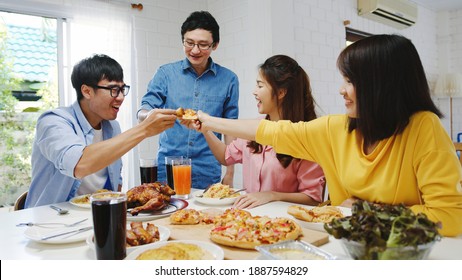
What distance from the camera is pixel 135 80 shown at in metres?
3.55

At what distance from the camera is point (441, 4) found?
553cm

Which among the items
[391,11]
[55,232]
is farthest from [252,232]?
[391,11]

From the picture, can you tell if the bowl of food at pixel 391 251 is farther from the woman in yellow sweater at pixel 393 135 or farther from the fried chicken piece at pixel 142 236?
the fried chicken piece at pixel 142 236

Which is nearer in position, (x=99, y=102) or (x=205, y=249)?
(x=205, y=249)

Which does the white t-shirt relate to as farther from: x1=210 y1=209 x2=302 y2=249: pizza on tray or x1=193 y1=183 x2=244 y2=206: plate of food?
x1=210 y1=209 x2=302 y2=249: pizza on tray

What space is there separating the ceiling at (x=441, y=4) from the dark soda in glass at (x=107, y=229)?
227 inches

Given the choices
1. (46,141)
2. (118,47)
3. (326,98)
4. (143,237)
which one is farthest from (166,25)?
(143,237)

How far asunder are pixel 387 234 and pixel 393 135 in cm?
63

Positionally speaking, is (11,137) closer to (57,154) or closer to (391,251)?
(57,154)

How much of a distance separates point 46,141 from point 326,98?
330 cm

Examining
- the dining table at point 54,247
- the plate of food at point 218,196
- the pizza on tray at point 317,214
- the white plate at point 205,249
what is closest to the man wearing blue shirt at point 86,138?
the dining table at point 54,247

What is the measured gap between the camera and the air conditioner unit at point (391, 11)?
4.50 metres

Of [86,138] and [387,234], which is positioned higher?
[86,138]

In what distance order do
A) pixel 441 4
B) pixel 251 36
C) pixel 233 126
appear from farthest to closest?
1. pixel 441 4
2. pixel 251 36
3. pixel 233 126
